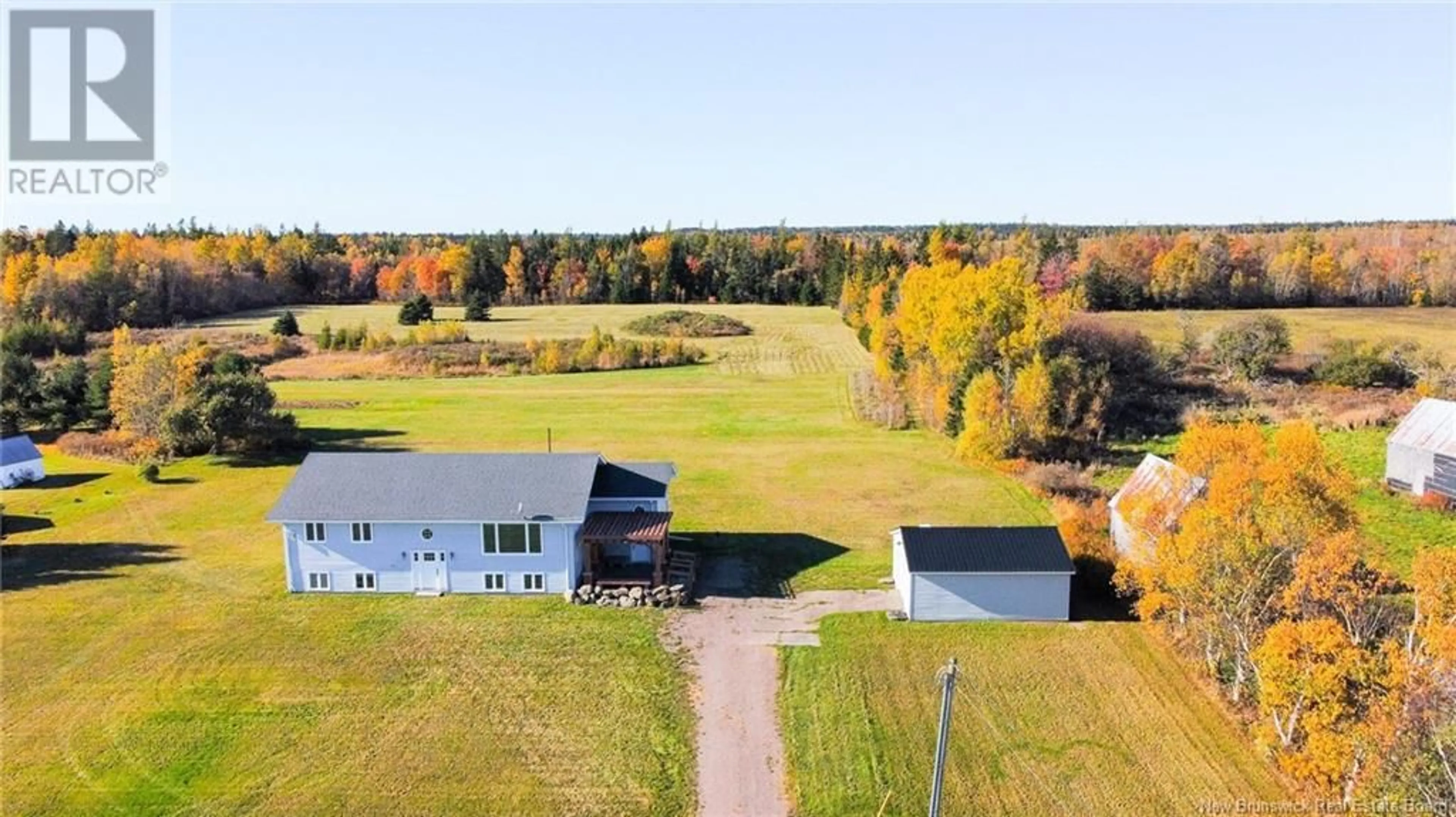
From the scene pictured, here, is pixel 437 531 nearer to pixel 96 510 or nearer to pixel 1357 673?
pixel 96 510

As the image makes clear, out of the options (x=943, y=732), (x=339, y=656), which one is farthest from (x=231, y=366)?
(x=943, y=732)

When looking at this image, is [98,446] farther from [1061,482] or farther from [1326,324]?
[1326,324]

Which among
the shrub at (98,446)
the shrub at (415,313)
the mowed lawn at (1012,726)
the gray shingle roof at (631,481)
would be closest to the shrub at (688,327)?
the shrub at (415,313)

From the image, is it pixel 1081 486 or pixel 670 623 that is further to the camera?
pixel 1081 486

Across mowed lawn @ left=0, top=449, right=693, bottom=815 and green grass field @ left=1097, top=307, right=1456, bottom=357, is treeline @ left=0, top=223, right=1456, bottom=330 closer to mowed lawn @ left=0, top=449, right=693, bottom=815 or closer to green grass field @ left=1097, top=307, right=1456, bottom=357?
green grass field @ left=1097, top=307, right=1456, bottom=357

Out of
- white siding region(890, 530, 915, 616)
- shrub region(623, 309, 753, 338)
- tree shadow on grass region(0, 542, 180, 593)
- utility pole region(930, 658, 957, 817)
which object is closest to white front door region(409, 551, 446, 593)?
tree shadow on grass region(0, 542, 180, 593)

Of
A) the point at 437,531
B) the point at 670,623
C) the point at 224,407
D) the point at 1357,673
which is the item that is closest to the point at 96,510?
the point at 224,407

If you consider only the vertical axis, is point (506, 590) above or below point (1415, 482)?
below
